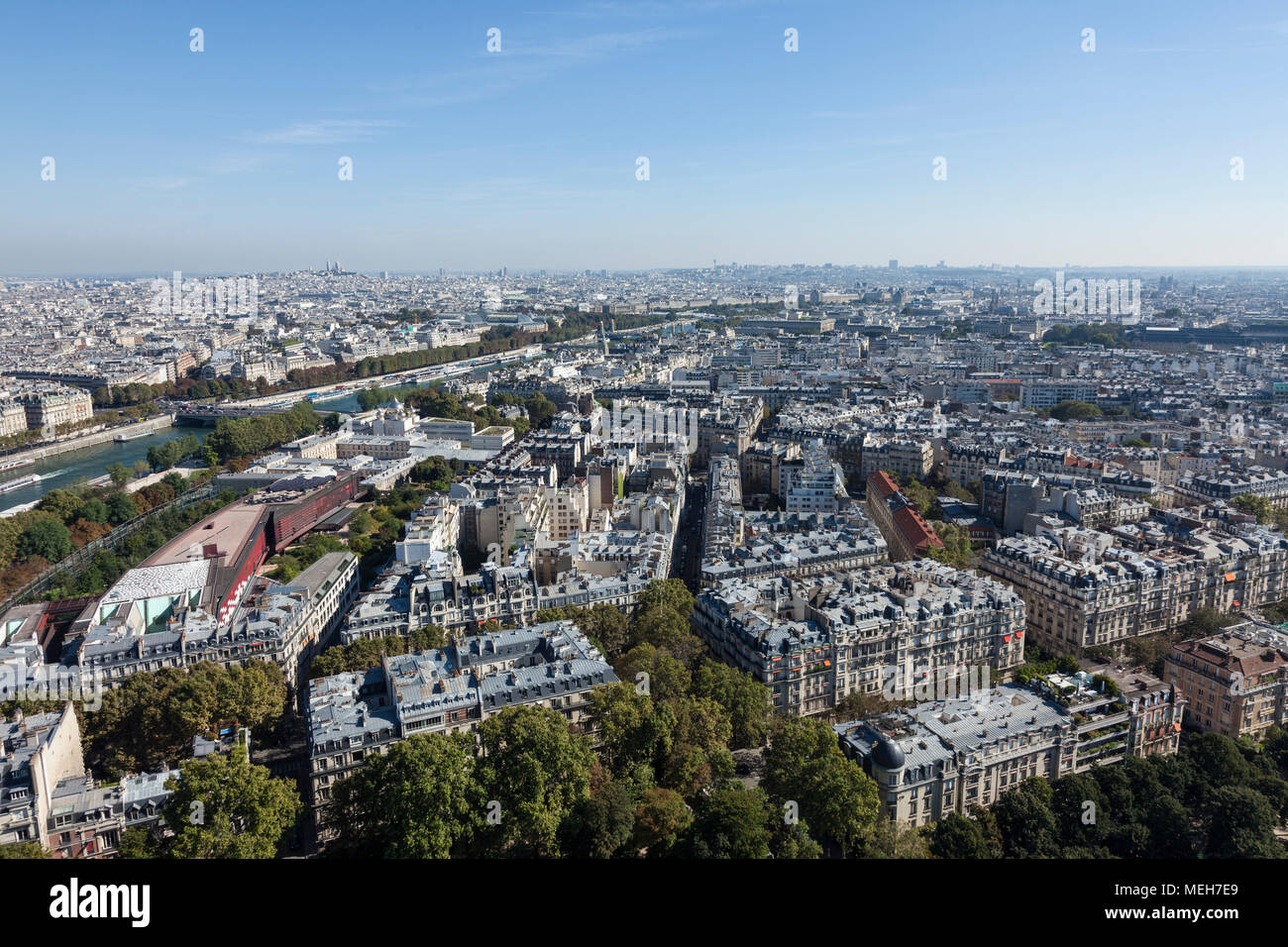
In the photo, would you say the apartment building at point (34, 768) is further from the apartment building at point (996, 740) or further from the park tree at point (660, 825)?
the apartment building at point (996, 740)

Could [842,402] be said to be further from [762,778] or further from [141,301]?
[141,301]

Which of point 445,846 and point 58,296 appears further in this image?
point 58,296

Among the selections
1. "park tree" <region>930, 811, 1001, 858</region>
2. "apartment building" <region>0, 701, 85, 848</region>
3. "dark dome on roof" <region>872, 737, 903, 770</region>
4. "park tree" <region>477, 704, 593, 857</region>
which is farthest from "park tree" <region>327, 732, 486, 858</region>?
"park tree" <region>930, 811, 1001, 858</region>

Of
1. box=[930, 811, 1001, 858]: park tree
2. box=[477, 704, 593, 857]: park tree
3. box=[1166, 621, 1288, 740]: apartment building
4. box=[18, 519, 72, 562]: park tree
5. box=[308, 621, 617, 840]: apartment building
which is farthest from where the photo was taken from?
box=[18, 519, 72, 562]: park tree

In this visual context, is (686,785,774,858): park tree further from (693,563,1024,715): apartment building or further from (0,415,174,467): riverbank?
(0,415,174,467): riverbank

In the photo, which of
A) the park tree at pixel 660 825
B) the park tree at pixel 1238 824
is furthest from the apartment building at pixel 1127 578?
the park tree at pixel 660 825

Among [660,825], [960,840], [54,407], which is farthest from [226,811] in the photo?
[54,407]

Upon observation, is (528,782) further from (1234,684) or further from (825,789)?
(1234,684)
